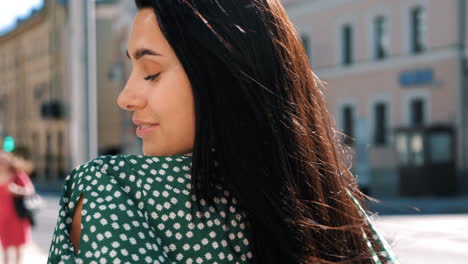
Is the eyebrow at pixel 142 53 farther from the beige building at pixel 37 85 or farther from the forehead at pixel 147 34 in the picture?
the beige building at pixel 37 85

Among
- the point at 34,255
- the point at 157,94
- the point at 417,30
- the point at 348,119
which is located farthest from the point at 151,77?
the point at 348,119

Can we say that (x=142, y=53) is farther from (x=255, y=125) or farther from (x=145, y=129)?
(x=255, y=125)

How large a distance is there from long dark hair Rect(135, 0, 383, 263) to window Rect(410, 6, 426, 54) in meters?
23.0

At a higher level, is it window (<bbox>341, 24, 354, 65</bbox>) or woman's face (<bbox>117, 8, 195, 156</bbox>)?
window (<bbox>341, 24, 354, 65</bbox>)

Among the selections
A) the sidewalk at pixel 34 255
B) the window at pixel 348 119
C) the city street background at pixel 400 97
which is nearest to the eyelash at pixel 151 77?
the sidewalk at pixel 34 255

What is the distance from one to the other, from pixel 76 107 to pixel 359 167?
2066 cm

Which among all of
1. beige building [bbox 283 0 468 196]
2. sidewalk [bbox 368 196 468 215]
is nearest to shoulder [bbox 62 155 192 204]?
sidewalk [bbox 368 196 468 215]

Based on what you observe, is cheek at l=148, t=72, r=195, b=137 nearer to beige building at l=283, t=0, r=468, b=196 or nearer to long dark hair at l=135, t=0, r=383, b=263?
long dark hair at l=135, t=0, r=383, b=263

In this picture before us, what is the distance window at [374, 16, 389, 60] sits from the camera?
987 inches

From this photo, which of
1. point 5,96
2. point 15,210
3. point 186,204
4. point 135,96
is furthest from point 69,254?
point 5,96

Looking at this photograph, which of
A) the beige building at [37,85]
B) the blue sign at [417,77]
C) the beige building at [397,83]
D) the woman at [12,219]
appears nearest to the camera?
the woman at [12,219]

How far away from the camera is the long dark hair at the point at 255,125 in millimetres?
1215

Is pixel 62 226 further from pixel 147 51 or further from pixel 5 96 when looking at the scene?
pixel 5 96

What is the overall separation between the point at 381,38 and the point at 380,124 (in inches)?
117
